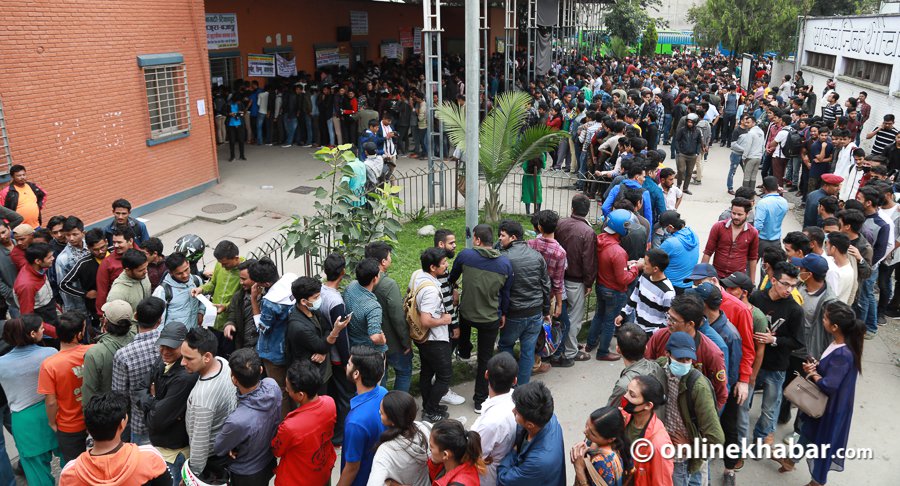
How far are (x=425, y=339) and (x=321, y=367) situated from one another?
952mm

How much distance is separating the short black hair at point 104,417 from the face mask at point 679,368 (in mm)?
3233

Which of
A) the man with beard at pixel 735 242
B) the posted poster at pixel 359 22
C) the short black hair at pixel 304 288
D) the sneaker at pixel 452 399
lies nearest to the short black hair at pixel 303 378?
the short black hair at pixel 304 288

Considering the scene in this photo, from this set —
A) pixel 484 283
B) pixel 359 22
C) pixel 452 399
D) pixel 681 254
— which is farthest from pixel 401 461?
pixel 359 22

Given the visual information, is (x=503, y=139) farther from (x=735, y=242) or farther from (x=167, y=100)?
(x=167, y=100)

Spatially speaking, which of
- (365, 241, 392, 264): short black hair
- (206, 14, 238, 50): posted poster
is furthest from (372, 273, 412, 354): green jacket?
(206, 14, 238, 50): posted poster

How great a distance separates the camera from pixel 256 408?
390 centimetres

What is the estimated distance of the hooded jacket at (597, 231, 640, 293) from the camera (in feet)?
21.5

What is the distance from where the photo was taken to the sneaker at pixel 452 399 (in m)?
6.21

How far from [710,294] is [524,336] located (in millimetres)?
1939

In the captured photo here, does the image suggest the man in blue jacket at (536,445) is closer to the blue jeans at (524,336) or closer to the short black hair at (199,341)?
the short black hair at (199,341)

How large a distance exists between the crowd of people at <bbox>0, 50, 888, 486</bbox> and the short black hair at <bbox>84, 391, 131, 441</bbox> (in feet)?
0.04

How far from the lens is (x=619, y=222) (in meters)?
6.47

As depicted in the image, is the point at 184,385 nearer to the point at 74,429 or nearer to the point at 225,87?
the point at 74,429

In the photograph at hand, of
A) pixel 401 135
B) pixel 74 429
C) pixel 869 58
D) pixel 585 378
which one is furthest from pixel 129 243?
pixel 869 58
